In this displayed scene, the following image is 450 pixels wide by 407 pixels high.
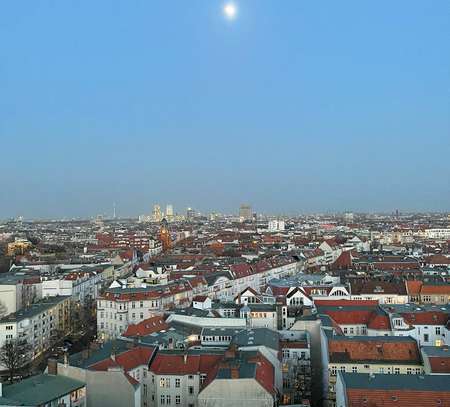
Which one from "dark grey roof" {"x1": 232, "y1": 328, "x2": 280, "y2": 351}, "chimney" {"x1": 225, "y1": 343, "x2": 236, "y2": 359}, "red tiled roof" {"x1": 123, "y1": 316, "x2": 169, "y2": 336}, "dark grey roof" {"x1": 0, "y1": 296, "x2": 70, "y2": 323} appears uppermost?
"chimney" {"x1": 225, "y1": 343, "x2": 236, "y2": 359}

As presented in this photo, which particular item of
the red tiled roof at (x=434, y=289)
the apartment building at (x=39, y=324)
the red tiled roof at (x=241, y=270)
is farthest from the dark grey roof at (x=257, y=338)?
the red tiled roof at (x=241, y=270)

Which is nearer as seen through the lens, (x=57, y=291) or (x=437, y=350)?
(x=437, y=350)

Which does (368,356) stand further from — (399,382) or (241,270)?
(241,270)

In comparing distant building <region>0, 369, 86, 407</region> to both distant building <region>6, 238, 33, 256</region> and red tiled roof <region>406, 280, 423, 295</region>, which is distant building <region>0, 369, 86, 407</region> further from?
distant building <region>6, 238, 33, 256</region>

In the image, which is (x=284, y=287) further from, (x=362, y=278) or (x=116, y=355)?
(x=116, y=355)

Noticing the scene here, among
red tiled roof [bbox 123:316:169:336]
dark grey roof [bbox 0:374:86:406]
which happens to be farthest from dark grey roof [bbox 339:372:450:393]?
red tiled roof [bbox 123:316:169:336]

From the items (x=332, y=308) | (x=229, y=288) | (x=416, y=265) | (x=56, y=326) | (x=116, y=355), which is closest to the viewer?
(x=116, y=355)

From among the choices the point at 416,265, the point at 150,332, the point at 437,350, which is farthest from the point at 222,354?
the point at 416,265

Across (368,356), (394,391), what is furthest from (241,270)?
(394,391)
